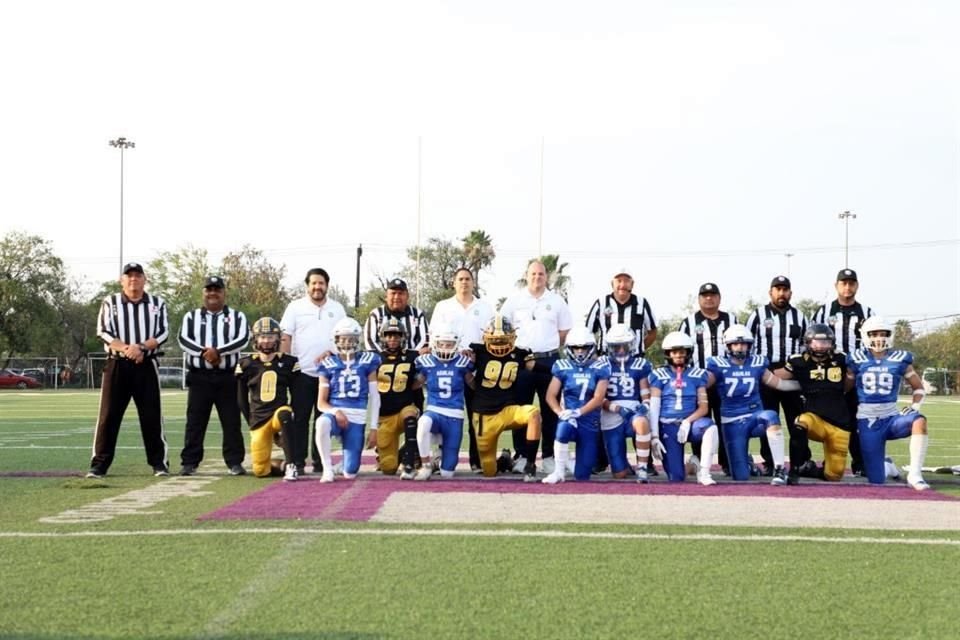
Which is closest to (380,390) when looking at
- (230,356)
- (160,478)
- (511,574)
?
(230,356)

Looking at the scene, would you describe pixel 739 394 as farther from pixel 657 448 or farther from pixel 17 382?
pixel 17 382

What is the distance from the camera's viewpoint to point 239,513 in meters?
6.06

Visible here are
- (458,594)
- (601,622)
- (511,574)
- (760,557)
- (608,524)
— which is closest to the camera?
(601,622)

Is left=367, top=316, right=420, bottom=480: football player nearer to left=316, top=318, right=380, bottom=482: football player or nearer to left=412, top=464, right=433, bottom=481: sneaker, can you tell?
left=316, top=318, right=380, bottom=482: football player

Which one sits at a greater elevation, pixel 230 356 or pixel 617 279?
pixel 617 279

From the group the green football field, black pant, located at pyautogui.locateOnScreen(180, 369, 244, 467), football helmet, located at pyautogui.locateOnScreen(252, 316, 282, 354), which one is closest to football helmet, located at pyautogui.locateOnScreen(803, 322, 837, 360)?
the green football field

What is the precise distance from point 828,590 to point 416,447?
4.42 meters

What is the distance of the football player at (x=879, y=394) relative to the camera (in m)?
8.16

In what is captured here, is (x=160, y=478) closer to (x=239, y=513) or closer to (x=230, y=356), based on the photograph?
(x=230, y=356)

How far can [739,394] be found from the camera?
27.5 ft

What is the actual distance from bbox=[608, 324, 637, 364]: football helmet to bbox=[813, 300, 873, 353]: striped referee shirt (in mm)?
1764

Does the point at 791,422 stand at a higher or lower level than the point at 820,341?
lower

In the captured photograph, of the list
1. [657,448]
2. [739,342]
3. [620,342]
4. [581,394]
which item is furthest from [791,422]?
[581,394]

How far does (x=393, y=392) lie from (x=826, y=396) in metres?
3.56
